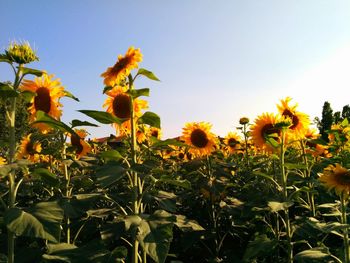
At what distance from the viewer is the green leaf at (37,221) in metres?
1.78

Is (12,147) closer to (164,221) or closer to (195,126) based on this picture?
(164,221)

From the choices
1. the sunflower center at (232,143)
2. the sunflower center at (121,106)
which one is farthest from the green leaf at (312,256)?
the sunflower center at (232,143)

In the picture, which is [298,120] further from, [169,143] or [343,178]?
[169,143]

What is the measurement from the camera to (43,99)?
3.12 meters

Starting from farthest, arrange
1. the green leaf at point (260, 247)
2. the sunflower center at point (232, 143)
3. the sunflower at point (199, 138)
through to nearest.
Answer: the sunflower center at point (232, 143), the sunflower at point (199, 138), the green leaf at point (260, 247)

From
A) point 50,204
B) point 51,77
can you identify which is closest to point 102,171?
point 50,204

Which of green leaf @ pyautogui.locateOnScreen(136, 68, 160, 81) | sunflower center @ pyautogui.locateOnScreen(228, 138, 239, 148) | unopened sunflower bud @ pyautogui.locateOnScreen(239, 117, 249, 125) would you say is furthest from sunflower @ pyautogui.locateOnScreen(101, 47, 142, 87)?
unopened sunflower bud @ pyautogui.locateOnScreen(239, 117, 249, 125)

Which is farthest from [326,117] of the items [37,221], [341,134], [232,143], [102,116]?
[37,221]

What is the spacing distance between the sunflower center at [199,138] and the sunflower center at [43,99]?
→ 2267 mm

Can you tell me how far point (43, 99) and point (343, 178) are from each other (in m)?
2.51

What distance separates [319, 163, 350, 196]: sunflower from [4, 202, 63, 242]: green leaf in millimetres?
2238

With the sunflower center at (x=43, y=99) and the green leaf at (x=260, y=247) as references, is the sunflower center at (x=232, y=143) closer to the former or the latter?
the green leaf at (x=260, y=247)

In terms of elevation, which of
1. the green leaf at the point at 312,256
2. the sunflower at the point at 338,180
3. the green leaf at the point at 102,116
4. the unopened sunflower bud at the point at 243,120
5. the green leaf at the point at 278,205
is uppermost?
the unopened sunflower bud at the point at 243,120

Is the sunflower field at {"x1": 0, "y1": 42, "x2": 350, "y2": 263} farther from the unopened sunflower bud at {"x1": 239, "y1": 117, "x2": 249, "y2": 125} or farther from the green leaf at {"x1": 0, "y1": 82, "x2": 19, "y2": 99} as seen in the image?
the unopened sunflower bud at {"x1": 239, "y1": 117, "x2": 249, "y2": 125}
